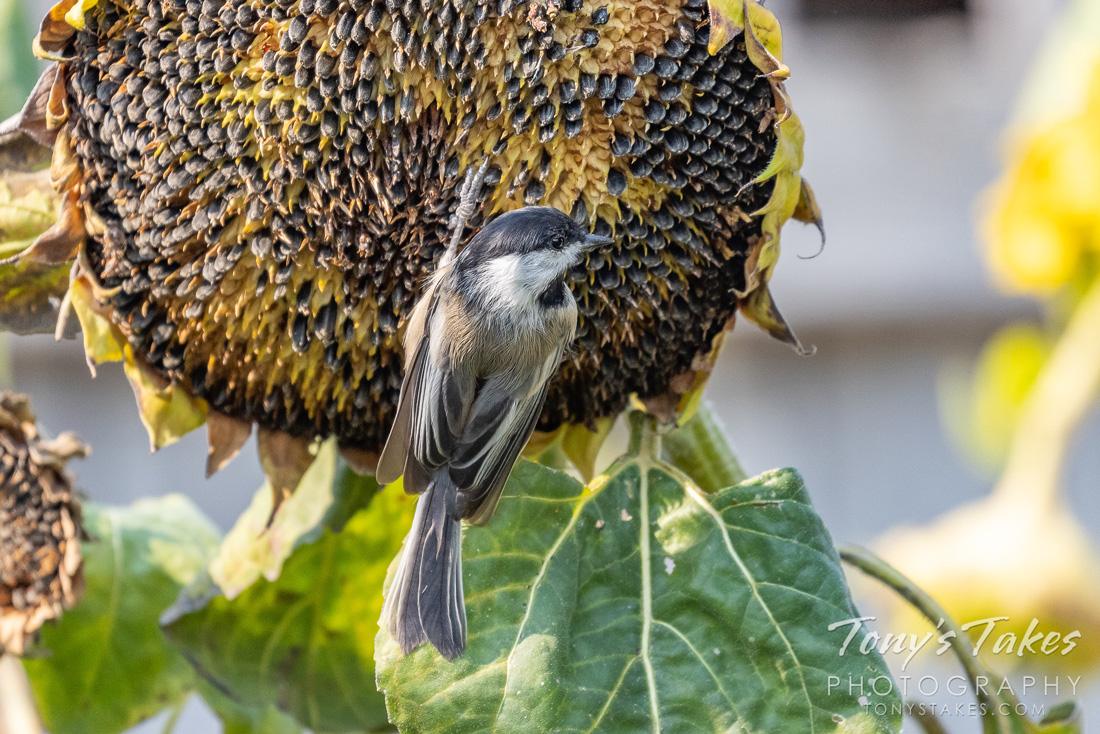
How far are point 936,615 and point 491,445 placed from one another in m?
0.36

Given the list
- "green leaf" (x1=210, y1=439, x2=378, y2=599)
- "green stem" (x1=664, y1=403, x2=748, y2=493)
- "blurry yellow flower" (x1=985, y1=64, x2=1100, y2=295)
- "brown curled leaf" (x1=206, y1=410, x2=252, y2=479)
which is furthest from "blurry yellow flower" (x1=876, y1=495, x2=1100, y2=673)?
"brown curled leaf" (x1=206, y1=410, x2=252, y2=479)

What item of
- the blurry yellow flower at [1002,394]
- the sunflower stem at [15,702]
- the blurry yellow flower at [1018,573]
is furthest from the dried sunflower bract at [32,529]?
the blurry yellow flower at [1002,394]

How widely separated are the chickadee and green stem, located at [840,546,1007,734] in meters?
0.28

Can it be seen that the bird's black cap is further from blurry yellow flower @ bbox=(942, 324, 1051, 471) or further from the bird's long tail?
blurry yellow flower @ bbox=(942, 324, 1051, 471)

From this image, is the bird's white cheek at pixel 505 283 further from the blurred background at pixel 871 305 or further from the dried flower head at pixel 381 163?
the blurred background at pixel 871 305

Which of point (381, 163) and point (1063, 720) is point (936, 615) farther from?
point (381, 163)

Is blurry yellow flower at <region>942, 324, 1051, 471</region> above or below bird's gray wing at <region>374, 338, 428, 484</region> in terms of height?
below

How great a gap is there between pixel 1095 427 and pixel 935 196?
1007 mm

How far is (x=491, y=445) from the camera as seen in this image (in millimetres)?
932

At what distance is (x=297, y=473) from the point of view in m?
0.95

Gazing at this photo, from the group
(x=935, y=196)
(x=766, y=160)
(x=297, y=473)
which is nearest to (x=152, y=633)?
(x=297, y=473)

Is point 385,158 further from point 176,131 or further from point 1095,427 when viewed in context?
point 1095,427

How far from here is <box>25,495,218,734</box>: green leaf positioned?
3.75 feet

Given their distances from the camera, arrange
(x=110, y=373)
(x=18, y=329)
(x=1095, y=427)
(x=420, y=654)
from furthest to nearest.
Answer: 1. (x=110, y=373)
2. (x=1095, y=427)
3. (x=18, y=329)
4. (x=420, y=654)
